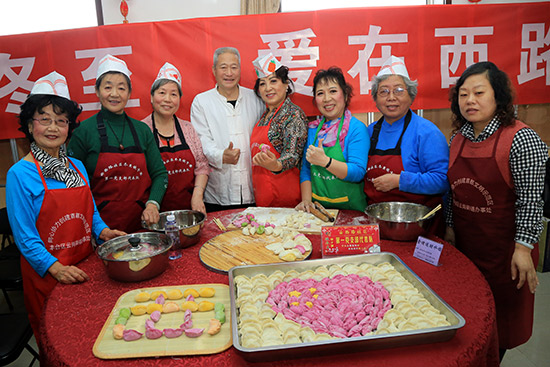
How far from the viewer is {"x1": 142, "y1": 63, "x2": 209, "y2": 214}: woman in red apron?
110 inches

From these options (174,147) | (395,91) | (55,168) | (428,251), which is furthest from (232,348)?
(174,147)

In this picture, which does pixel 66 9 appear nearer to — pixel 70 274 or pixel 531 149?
pixel 70 274

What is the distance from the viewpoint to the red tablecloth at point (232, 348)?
1021mm

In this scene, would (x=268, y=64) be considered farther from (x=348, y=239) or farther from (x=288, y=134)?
(x=348, y=239)

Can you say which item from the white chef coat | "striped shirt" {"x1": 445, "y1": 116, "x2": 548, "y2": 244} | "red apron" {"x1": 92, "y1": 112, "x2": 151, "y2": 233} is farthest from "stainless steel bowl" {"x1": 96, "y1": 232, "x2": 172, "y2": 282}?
"striped shirt" {"x1": 445, "y1": 116, "x2": 548, "y2": 244}

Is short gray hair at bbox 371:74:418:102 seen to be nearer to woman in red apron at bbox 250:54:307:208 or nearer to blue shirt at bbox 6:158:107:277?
woman in red apron at bbox 250:54:307:208

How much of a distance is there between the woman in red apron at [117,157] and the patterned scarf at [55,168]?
440mm

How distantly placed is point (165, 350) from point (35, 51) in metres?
3.56

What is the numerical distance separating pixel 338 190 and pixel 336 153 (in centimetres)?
27

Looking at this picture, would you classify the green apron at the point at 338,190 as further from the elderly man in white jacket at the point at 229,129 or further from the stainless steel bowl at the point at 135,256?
the stainless steel bowl at the point at 135,256

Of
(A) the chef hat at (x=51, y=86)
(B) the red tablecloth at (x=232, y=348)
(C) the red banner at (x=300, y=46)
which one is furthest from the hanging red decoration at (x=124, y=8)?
(B) the red tablecloth at (x=232, y=348)

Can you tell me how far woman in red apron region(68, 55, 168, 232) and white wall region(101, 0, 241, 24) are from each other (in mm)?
1788

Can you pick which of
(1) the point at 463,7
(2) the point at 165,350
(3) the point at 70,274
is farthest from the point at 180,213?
(1) the point at 463,7

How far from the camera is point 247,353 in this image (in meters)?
0.97
